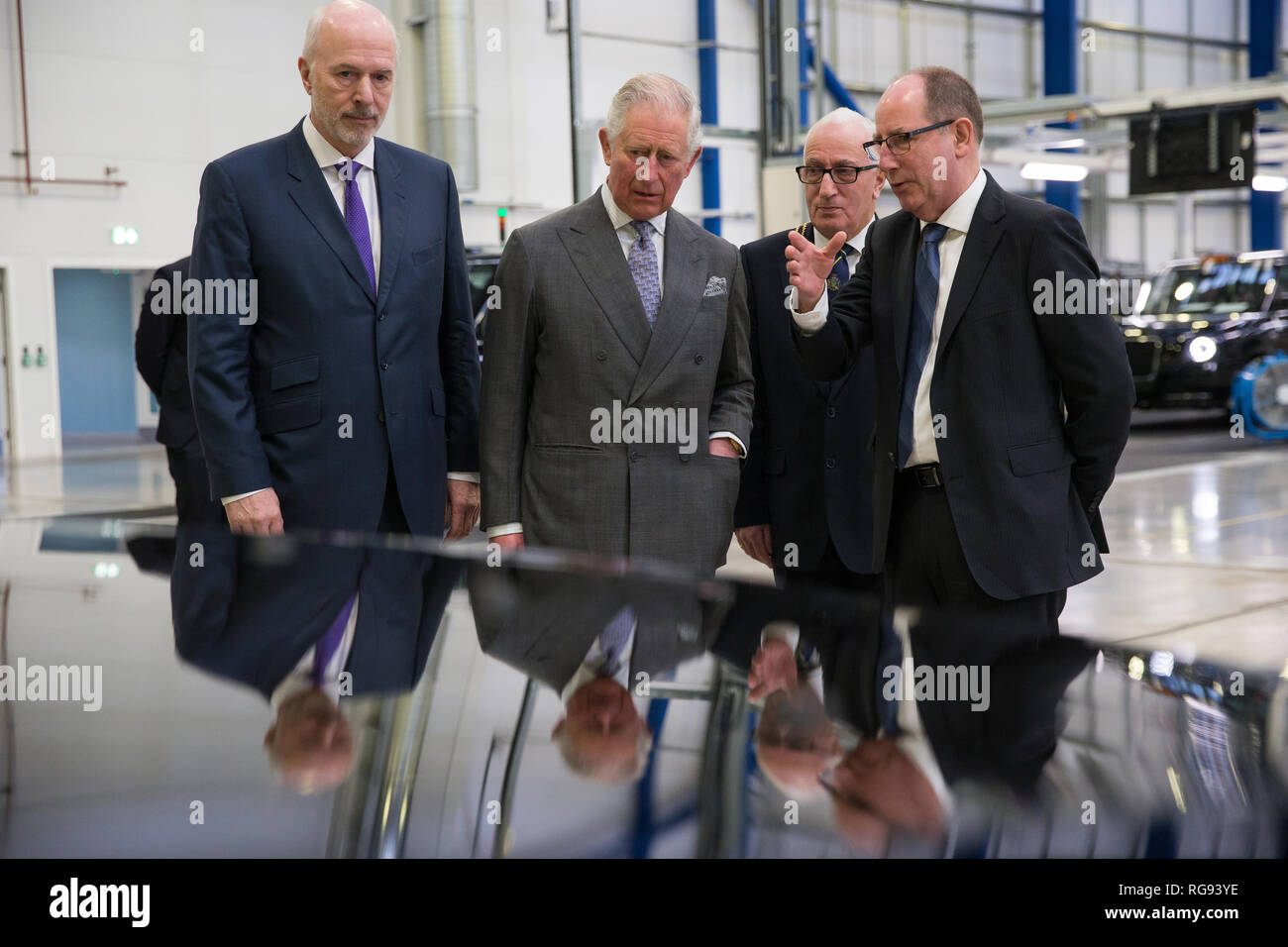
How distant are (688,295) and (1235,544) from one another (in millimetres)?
4645

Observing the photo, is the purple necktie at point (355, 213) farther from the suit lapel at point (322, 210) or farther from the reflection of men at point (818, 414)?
the reflection of men at point (818, 414)

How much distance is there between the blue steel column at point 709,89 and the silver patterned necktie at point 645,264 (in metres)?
14.4

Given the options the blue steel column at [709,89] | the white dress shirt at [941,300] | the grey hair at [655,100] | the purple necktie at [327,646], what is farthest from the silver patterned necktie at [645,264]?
the blue steel column at [709,89]

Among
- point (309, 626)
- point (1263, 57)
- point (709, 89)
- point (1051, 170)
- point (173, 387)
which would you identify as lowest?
point (309, 626)

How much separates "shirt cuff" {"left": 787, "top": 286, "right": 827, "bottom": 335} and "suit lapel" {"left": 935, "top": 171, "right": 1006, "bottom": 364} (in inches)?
7.4

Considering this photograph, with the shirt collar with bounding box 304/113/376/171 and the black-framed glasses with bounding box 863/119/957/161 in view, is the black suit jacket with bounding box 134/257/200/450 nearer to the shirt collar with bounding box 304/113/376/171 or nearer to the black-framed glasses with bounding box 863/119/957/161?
the shirt collar with bounding box 304/113/376/171

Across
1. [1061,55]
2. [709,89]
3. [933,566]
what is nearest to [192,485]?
[933,566]

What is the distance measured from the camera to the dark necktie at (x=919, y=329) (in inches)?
84.2

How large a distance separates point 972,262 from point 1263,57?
2136 cm

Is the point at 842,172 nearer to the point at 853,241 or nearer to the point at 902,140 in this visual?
the point at 853,241

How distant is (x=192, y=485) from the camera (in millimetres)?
4523

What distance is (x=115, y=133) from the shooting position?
12805 mm

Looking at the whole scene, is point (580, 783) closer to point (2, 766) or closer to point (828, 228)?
point (2, 766)

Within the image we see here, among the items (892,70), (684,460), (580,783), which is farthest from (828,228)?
(892,70)
